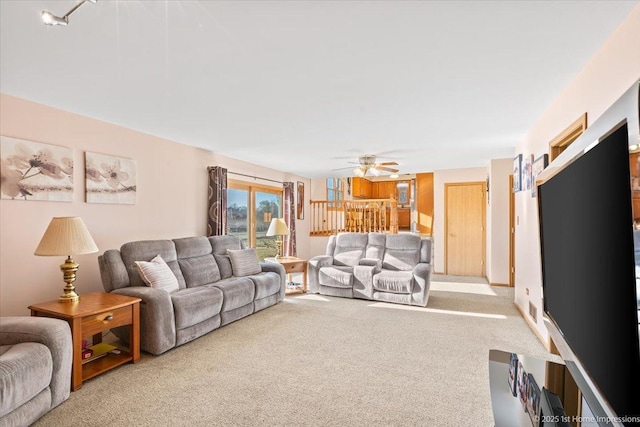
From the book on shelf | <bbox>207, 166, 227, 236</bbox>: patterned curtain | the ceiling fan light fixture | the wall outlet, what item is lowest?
the book on shelf

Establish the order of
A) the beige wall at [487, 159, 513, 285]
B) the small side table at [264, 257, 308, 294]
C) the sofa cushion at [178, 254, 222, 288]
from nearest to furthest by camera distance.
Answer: the sofa cushion at [178, 254, 222, 288] → the small side table at [264, 257, 308, 294] → the beige wall at [487, 159, 513, 285]

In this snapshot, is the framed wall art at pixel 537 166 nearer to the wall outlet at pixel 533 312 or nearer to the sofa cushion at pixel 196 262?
the wall outlet at pixel 533 312

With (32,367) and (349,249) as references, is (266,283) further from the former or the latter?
(32,367)

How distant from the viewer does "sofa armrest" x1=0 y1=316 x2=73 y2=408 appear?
7.13 feet

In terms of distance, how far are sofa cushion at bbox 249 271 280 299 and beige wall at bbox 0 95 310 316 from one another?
1254 mm

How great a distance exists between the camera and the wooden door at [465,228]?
7039 millimetres

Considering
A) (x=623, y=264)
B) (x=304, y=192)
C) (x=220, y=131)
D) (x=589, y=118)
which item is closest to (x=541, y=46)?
(x=589, y=118)

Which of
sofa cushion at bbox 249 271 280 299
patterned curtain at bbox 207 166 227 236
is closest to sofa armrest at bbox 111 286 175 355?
sofa cushion at bbox 249 271 280 299

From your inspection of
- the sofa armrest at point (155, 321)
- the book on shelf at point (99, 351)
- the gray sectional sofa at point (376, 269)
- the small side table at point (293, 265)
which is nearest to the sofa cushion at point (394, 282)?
the gray sectional sofa at point (376, 269)

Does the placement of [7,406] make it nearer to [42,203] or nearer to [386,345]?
[42,203]

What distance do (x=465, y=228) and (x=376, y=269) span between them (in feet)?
10.0

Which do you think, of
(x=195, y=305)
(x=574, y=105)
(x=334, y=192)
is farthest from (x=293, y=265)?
(x=334, y=192)

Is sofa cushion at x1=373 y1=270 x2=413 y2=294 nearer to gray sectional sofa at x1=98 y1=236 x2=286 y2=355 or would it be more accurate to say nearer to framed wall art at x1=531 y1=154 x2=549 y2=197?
gray sectional sofa at x1=98 y1=236 x2=286 y2=355

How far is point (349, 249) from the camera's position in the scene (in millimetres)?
5801
